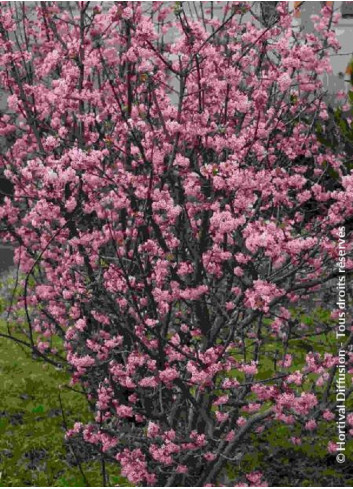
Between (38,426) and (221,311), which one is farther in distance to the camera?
(38,426)

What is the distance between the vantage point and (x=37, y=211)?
486 centimetres

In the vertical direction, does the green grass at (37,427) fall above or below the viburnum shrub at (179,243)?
below

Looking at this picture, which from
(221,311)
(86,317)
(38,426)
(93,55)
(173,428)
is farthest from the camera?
(38,426)

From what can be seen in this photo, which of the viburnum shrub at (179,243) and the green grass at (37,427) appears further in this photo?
the green grass at (37,427)

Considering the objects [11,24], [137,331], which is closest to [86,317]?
[137,331]

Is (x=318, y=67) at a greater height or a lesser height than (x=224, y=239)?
greater

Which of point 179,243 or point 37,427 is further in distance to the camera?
point 37,427

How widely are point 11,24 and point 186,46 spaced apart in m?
1.63

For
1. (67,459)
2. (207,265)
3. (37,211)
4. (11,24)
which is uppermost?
(11,24)

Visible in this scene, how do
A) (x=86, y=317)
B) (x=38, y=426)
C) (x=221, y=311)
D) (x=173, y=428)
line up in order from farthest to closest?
(x=38, y=426) → (x=86, y=317) → (x=173, y=428) → (x=221, y=311)

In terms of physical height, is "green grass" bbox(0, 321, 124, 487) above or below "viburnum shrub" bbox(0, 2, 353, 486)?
below

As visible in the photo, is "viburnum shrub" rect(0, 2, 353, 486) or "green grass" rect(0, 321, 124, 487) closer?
"viburnum shrub" rect(0, 2, 353, 486)

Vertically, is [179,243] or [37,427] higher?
[179,243]

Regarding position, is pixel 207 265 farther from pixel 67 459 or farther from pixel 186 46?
pixel 67 459
